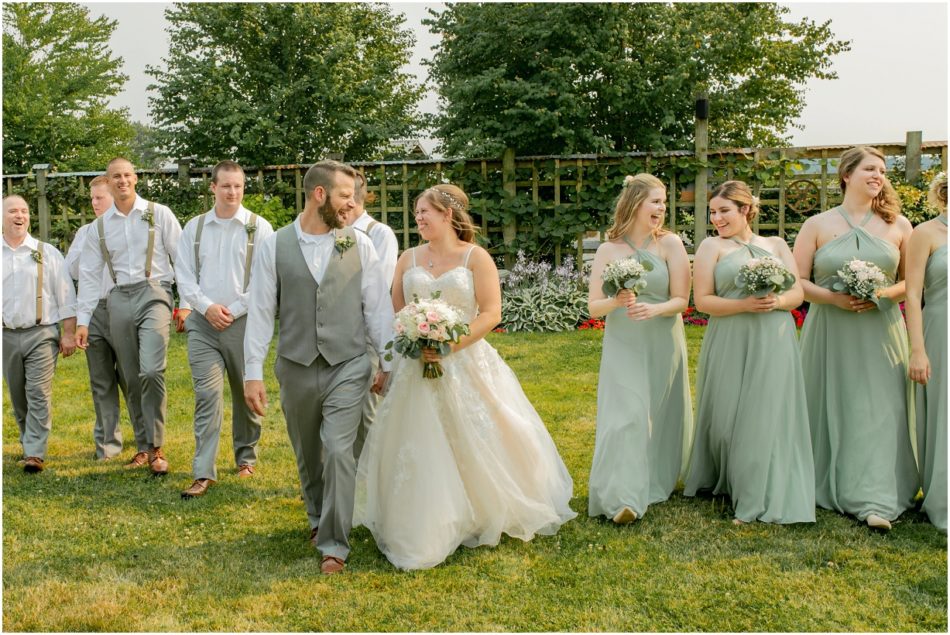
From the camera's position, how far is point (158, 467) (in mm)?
6273

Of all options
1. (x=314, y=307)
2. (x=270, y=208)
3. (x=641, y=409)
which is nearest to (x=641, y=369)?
(x=641, y=409)

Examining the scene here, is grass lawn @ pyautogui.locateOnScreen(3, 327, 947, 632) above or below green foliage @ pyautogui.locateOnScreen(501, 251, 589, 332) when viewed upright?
below

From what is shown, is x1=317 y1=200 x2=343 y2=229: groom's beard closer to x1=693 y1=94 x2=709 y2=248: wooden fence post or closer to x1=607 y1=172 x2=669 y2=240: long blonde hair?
x1=607 y1=172 x2=669 y2=240: long blonde hair

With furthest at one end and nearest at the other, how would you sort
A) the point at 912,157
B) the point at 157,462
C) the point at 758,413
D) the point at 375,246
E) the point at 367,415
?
1. the point at 912,157
2. the point at 157,462
3. the point at 375,246
4. the point at 367,415
5. the point at 758,413

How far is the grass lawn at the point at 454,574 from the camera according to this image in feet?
12.5

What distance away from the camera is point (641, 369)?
519 cm

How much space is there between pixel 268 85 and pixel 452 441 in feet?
71.5

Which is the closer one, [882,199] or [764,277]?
[764,277]

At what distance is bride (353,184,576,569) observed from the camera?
4.55 meters

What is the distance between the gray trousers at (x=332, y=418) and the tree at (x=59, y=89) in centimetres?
2555

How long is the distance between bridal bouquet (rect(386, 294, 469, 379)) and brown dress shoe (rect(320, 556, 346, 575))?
1157 mm

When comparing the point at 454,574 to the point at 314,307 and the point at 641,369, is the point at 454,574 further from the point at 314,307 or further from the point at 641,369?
the point at 641,369

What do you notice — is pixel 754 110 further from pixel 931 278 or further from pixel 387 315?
pixel 387 315

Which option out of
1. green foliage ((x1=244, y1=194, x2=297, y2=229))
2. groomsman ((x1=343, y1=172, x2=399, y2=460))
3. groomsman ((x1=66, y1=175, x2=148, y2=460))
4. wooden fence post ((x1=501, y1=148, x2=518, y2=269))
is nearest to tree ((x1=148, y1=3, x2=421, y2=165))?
green foliage ((x1=244, y1=194, x2=297, y2=229))
